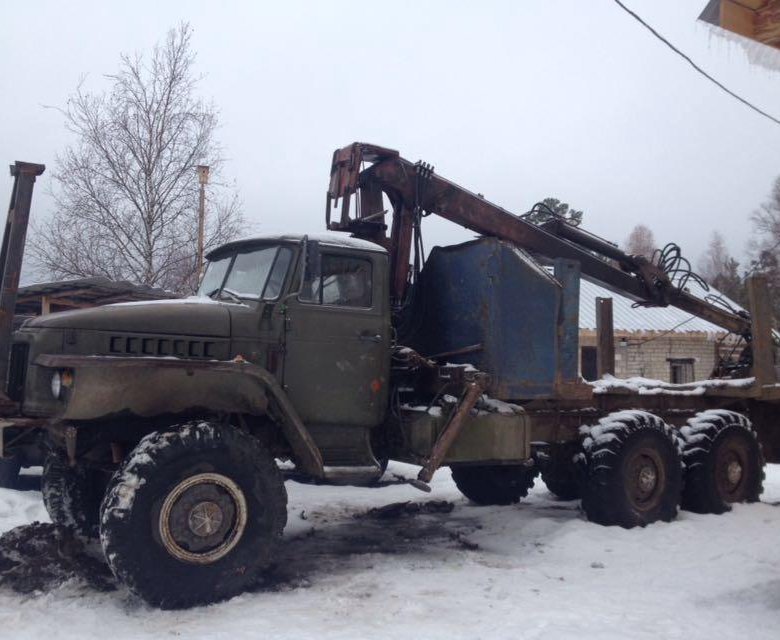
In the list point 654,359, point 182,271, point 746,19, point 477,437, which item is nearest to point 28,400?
point 477,437

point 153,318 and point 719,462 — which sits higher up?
point 153,318

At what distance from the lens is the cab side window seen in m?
6.65

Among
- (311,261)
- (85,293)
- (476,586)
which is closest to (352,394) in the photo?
(311,261)

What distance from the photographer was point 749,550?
706cm

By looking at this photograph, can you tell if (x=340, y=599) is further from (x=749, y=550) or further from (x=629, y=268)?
(x=629, y=268)

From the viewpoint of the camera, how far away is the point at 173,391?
5.67 meters

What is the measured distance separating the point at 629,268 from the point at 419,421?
4.22 m

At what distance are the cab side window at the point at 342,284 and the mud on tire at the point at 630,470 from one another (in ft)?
9.77

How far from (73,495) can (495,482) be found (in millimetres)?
4897

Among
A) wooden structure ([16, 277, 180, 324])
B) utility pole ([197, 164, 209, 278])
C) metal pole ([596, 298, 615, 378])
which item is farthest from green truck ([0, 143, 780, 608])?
utility pole ([197, 164, 209, 278])

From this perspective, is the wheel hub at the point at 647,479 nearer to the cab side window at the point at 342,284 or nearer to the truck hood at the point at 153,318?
the cab side window at the point at 342,284

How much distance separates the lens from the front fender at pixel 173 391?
17.6 ft

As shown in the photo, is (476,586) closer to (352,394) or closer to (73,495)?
(352,394)

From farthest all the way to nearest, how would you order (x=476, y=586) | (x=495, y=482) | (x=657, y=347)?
1. (x=657, y=347)
2. (x=495, y=482)
3. (x=476, y=586)
